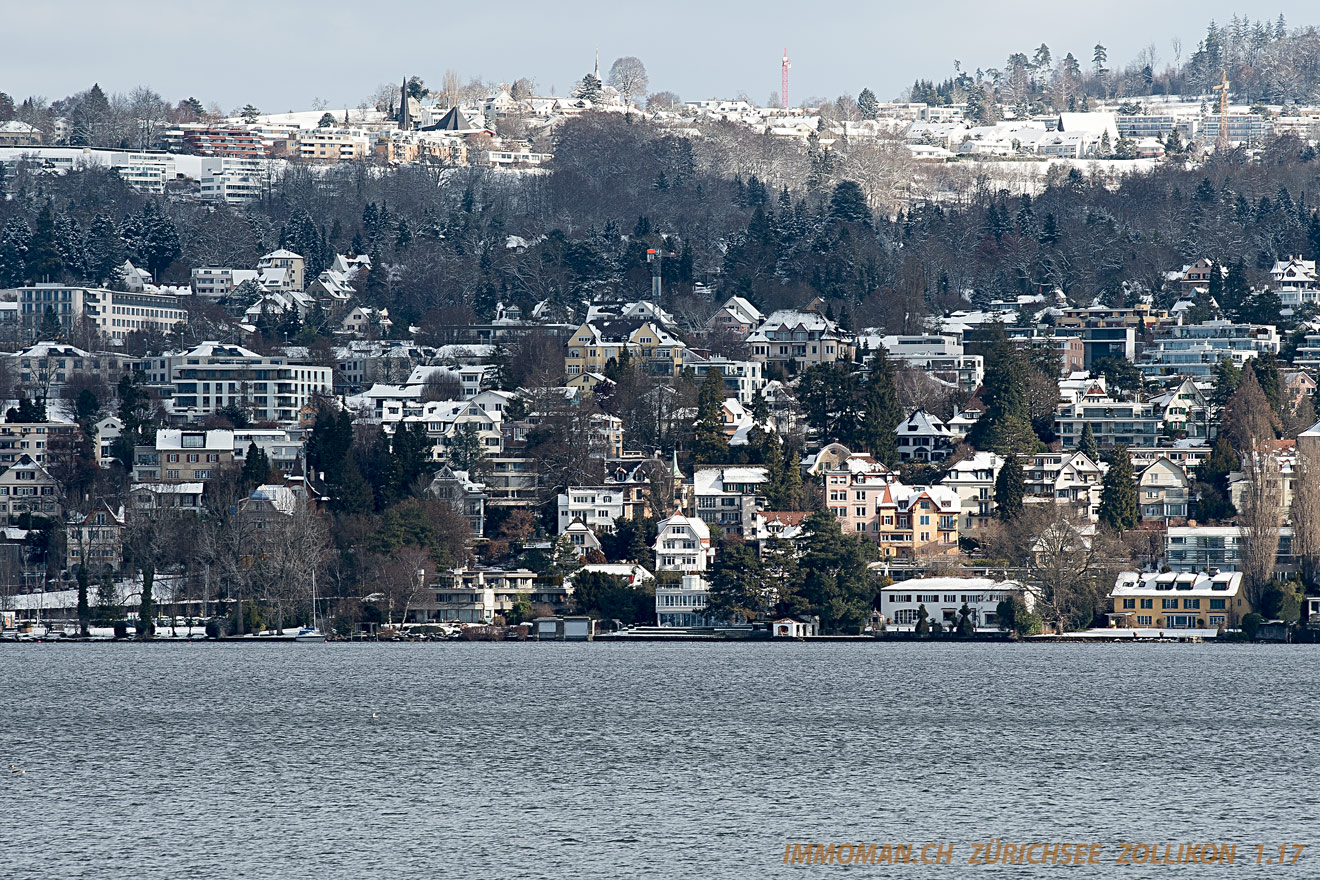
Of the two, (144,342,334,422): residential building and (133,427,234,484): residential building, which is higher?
(144,342,334,422): residential building

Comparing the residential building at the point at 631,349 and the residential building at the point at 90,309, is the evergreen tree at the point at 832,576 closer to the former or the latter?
the residential building at the point at 631,349

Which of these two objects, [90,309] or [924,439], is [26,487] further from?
[924,439]

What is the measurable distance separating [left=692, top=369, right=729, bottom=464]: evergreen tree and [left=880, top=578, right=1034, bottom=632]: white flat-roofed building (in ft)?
57.9

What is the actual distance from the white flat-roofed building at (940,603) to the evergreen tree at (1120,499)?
593cm

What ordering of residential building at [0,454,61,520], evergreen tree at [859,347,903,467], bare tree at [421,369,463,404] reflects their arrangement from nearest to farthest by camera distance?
evergreen tree at [859,347,903,467]
residential building at [0,454,61,520]
bare tree at [421,369,463,404]

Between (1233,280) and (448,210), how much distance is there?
61.1m

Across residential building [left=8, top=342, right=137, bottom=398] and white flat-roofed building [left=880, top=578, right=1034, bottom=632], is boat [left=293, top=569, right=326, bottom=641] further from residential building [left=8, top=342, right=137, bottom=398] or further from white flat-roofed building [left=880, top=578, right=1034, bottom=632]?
residential building [left=8, top=342, right=137, bottom=398]

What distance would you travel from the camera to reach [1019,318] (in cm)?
12500

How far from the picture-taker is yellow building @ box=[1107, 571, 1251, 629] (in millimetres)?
81625

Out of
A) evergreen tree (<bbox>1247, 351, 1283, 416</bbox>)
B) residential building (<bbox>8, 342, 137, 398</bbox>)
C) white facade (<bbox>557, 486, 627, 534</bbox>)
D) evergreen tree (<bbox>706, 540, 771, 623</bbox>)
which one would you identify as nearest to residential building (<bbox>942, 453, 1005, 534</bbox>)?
evergreen tree (<bbox>1247, 351, 1283, 416</bbox>)

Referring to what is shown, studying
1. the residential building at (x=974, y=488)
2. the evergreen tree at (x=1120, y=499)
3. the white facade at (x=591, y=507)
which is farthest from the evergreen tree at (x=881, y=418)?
the evergreen tree at (x=1120, y=499)

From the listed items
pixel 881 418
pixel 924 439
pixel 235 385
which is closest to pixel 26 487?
pixel 235 385

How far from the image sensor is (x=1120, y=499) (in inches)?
3462

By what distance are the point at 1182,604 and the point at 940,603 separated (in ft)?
27.7
